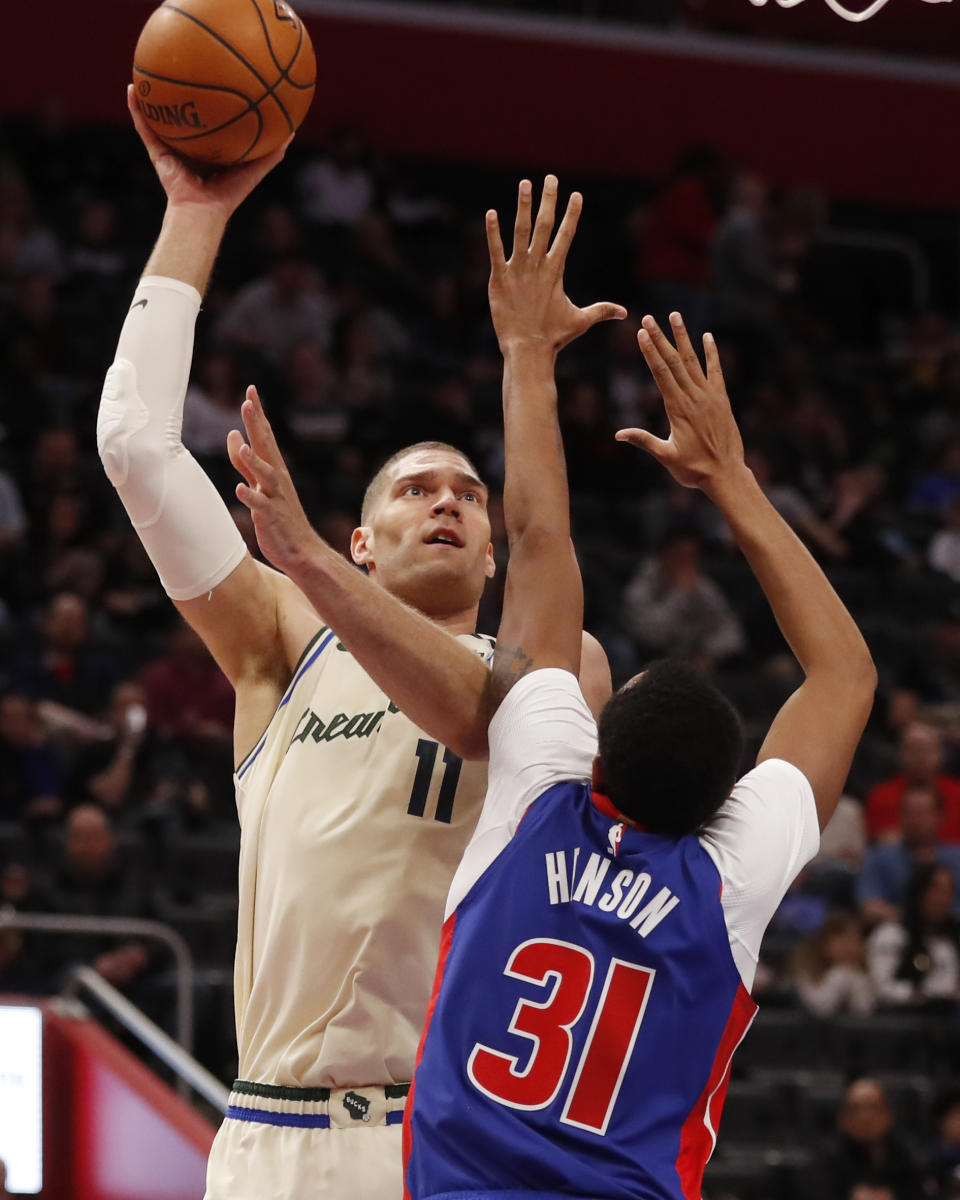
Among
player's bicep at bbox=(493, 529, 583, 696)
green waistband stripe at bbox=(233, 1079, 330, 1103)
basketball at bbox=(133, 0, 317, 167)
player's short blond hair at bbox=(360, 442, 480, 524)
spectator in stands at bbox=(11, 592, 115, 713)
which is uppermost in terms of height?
basketball at bbox=(133, 0, 317, 167)

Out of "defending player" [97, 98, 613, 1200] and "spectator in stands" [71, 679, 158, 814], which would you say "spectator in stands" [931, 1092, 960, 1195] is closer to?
"spectator in stands" [71, 679, 158, 814]

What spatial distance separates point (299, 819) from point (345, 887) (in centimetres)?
18

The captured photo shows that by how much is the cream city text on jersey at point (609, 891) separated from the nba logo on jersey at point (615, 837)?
0.09ft

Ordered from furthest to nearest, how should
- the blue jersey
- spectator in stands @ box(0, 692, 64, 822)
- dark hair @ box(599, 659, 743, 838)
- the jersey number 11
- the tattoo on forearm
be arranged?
1. spectator in stands @ box(0, 692, 64, 822)
2. the jersey number 11
3. the tattoo on forearm
4. dark hair @ box(599, 659, 743, 838)
5. the blue jersey

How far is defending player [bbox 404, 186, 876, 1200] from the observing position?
3039 mm

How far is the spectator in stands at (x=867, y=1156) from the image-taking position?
357 inches

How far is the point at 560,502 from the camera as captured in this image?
3527 mm

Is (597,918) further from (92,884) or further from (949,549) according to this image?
(949,549)

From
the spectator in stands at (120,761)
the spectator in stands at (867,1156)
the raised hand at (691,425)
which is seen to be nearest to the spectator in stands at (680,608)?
the spectator in stands at (120,761)

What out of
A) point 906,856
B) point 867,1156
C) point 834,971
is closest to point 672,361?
point 867,1156

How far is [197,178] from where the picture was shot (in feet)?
13.3

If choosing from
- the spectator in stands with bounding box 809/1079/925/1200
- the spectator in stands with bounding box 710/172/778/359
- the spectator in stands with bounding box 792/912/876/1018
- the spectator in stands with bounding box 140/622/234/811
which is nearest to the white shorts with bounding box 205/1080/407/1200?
the spectator in stands with bounding box 809/1079/925/1200

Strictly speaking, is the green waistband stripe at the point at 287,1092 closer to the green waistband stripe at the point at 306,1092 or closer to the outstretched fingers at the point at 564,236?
the green waistband stripe at the point at 306,1092

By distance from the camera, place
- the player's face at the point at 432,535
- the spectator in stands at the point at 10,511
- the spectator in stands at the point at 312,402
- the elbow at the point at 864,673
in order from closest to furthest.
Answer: the elbow at the point at 864,673
the player's face at the point at 432,535
the spectator in stands at the point at 10,511
the spectator in stands at the point at 312,402
